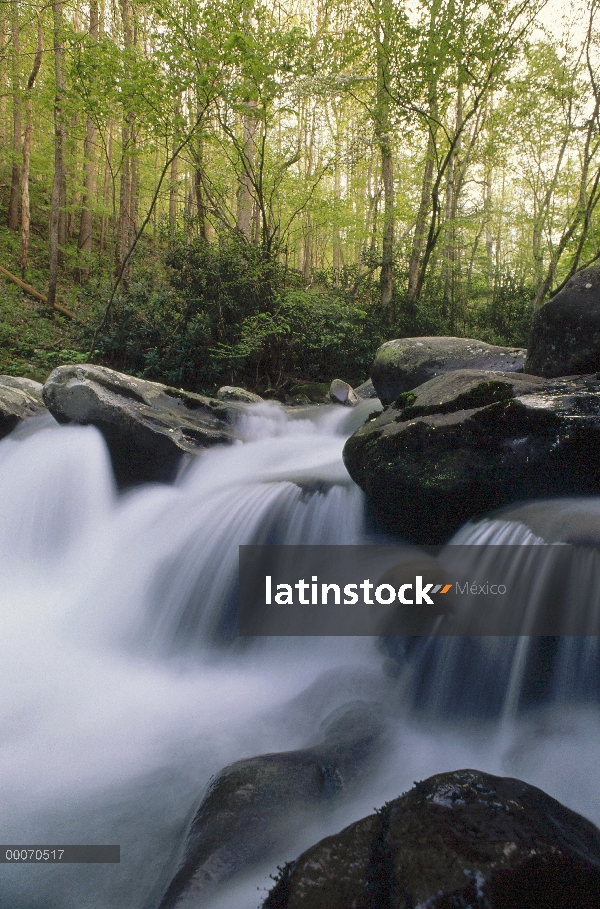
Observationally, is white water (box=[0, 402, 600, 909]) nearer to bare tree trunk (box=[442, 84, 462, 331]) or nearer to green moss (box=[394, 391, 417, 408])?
green moss (box=[394, 391, 417, 408])

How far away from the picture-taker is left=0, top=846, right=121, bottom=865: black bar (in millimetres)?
2393

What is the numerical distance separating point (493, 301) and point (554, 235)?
154 inches

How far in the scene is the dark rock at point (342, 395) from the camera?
356 inches

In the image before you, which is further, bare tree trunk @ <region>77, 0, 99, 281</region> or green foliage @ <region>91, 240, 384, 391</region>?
bare tree trunk @ <region>77, 0, 99, 281</region>

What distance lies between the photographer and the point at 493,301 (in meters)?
14.5

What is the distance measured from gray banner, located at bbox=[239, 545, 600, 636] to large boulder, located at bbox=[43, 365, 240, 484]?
223 centimetres

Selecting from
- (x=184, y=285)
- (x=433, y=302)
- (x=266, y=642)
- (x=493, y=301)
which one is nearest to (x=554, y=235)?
(x=493, y=301)

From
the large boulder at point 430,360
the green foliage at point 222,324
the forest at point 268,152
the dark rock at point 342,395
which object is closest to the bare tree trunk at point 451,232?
the forest at point 268,152

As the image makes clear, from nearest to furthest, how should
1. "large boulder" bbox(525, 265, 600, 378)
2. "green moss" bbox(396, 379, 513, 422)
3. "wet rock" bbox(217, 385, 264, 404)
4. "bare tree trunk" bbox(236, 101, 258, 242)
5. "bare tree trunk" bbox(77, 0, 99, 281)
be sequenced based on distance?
"green moss" bbox(396, 379, 513, 422)
"large boulder" bbox(525, 265, 600, 378)
"wet rock" bbox(217, 385, 264, 404)
"bare tree trunk" bbox(236, 101, 258, 242)
"bare tree trunk" bbox(77, 0, 99, 281)

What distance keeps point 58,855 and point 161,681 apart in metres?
1.45

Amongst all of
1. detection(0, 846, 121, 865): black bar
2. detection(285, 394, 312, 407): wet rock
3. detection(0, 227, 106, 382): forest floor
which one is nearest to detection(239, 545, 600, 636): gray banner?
detection(0, 846, 121, 865): black bar

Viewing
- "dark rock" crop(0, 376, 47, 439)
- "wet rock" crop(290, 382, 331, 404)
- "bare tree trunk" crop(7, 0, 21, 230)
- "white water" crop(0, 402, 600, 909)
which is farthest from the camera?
"bare tree trunk" crop(7, 0, 21, 230)

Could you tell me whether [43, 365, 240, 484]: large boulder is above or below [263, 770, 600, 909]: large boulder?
above

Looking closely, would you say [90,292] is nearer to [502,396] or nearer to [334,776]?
[502,396]
